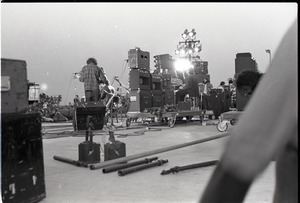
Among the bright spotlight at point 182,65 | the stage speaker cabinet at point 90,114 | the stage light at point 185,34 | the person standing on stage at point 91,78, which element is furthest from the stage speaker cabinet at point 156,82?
the stage light at point 185,34

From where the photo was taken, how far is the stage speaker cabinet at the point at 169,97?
453 inches

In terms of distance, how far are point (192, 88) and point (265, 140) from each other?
9898mm

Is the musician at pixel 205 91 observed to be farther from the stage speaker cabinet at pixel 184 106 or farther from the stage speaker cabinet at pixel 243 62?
the stage speaker cabinet at pixel 243 62

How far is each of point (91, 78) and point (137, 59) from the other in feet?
9.51

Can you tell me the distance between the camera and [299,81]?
445 mm

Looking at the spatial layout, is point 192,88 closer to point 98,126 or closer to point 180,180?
point 98,126

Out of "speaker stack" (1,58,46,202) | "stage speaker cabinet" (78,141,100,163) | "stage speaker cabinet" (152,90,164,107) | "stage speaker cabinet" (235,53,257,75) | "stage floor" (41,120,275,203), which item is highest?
"stage speaker cabinet" (235,53,257,75)

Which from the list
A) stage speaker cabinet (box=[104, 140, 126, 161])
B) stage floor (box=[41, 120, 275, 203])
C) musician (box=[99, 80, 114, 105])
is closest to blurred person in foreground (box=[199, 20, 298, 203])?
stage floor (box=[41, 120, 275, 203])

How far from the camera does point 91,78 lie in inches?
311

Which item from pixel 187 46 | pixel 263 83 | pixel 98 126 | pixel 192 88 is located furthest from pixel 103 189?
pixel 187 46

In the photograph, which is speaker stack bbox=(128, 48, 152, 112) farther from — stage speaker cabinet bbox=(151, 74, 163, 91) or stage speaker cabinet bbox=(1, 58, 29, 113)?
stage speaker cabinet bbox=(1, 58, 29, 113)

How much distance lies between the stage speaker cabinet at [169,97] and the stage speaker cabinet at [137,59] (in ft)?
4.10

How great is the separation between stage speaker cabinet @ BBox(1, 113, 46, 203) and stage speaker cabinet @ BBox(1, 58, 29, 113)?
58mm

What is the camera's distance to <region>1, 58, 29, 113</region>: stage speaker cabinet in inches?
79.4
